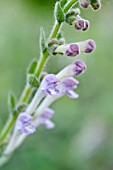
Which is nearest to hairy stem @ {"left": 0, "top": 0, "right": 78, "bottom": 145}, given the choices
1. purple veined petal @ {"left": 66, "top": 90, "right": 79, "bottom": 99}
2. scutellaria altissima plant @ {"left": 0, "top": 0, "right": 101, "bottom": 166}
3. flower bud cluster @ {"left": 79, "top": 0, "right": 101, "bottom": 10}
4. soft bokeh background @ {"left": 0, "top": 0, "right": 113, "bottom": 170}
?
scutellaria altissima plant @ {"left": 0, "top": 0, "right": 101, "bottom": 166}

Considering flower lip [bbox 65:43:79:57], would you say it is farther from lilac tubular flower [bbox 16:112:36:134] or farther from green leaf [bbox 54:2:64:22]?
lilac tubular flower [bbox 16:112:36:134]

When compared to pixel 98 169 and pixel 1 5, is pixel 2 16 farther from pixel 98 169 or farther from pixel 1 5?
pixel 98 169

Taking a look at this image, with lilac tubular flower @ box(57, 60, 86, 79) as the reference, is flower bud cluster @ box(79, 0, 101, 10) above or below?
above

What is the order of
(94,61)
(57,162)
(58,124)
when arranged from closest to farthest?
(57,162) < (58,124) < (94,61)

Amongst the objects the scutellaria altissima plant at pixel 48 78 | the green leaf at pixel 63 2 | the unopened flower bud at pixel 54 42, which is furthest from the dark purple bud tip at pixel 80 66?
the green leaf at pixel 63 2

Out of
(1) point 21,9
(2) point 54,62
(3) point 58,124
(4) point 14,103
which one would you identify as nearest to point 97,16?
(1) point 21,9

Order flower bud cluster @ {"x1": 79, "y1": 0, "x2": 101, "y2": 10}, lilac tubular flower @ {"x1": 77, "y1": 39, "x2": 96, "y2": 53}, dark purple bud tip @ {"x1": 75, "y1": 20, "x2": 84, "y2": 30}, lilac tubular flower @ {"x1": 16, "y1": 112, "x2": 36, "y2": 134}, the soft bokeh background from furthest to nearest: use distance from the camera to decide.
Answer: the soft bokeh background < lilac tubular flower @ {"x1": 16, "y1": 112, "x2": 36, "y2": 134} < lilac tubular flower @ {"x1": 77, "y1": 39, "x2": 96, "y2": 53} < dark purple bud tip @ {"x1": 75, "y1": 20, "x2": 84, "y2": 30} < flower bud cluster @ {"x1": 79, "y1": 0, "x2": 101, "y2": 10}

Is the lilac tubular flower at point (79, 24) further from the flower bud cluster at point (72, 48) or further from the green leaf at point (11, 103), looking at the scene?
the green leaf at point (11, 103)
